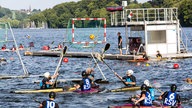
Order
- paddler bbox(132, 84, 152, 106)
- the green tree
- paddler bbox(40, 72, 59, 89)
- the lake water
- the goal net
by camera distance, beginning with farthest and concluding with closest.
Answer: the green tree
the goal net
paddler bbox(40, 72, 59, 89)
the lake water
paddler bbox(132, 84, 152, 106)

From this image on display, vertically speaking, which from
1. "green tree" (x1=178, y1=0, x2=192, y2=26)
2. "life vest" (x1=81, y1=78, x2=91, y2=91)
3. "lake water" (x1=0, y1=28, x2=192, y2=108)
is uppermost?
"green tree" (x1=178, y1=0, x2=192, y2=26)

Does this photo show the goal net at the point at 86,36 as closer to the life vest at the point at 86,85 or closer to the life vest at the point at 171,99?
the life vest at the point at 86,85

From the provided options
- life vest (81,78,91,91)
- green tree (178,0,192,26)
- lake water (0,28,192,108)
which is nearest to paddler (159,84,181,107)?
lake water (0,28,192,108)

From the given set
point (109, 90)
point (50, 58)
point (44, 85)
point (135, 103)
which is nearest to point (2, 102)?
point (44, 85)

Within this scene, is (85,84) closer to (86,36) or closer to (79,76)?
(79,76)

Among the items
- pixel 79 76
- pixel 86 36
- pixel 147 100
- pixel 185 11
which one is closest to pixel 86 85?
pixel 147 100

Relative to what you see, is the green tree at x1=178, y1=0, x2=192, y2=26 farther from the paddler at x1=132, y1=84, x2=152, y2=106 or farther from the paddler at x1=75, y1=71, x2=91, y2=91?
the paddler at x1=132, y1=84, x2=152, y2=106

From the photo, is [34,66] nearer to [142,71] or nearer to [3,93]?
[142,71]

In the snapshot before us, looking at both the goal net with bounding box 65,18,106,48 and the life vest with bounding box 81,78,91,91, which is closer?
the life vest with bounding box 81,78,91,91

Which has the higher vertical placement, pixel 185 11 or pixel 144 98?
pixel 185 11

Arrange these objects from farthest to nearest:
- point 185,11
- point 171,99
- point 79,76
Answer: point 185,11 → point 79,76 → point 171,99

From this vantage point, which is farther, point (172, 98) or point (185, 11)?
point (185, 11)

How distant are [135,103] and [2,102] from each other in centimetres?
1118

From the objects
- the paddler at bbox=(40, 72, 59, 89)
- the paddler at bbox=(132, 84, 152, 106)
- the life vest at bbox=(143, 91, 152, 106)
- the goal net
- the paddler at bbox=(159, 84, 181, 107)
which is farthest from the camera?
the goal net
